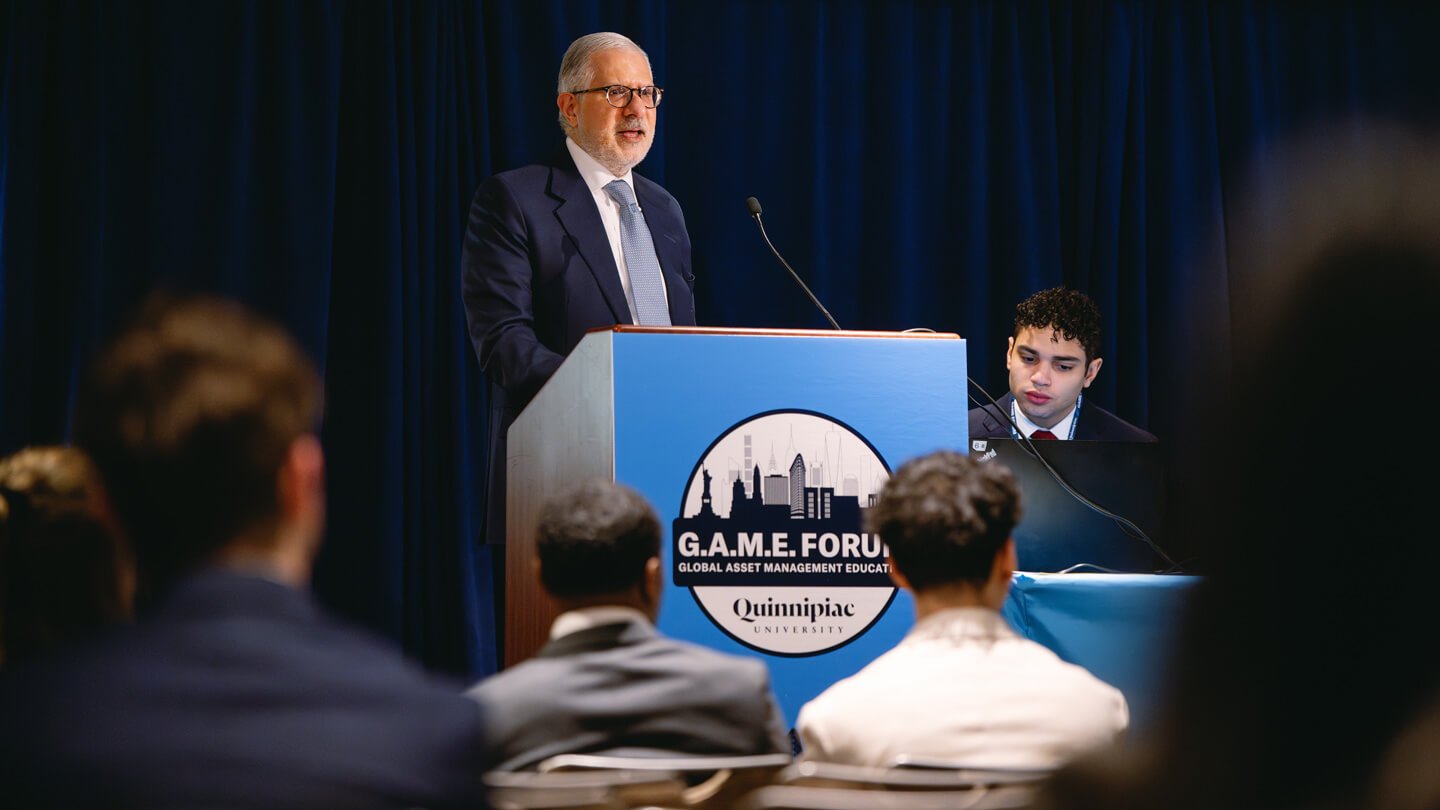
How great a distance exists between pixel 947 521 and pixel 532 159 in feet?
11.7

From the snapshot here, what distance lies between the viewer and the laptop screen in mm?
3012

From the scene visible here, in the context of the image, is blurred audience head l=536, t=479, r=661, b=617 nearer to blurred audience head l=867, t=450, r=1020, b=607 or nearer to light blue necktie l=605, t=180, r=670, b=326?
blurred audience head l=867, t=450, r=1020, b=607

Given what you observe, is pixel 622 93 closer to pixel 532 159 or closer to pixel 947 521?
pixel 532 159

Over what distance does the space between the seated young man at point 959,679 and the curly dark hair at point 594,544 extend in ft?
1.06

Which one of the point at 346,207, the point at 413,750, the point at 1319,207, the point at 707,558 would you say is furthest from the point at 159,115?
the point at 1319,207

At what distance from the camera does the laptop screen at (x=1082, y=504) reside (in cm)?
301

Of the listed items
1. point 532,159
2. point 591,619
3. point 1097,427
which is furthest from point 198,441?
point 532,159

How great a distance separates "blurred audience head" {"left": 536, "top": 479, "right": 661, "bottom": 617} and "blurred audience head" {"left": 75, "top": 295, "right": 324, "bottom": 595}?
0.75 meters

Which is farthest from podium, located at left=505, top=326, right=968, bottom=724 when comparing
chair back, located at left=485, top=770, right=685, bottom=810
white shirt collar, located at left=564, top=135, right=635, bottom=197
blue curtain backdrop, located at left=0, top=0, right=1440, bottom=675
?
blue curtain backdrop, located at left=0, top=0, right=1440, bottom=675

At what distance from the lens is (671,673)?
63.6 inches

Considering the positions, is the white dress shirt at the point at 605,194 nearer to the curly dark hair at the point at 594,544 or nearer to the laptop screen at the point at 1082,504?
the laptop screen at the point at 1082,504

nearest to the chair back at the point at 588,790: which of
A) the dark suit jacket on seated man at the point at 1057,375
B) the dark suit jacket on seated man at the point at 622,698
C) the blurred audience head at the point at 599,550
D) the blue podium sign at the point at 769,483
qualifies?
the dark suit jacket on seated man at the point at 622,698

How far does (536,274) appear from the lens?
349 centimetres

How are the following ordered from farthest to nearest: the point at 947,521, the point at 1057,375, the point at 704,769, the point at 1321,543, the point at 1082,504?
1. the point at 1057,375
2. the point at 1082,504
3. the point at 947,521
4. the point at 704,769
5. the point at 1321,543
